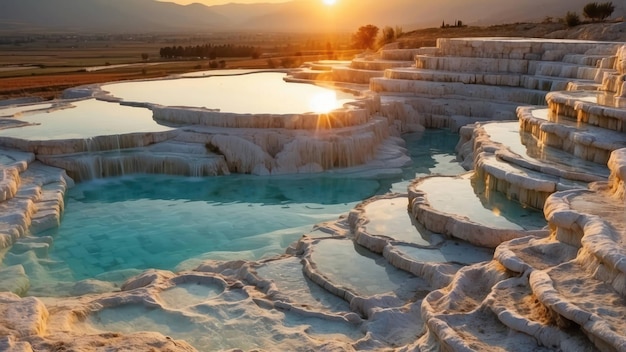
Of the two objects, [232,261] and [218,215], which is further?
[218,215]

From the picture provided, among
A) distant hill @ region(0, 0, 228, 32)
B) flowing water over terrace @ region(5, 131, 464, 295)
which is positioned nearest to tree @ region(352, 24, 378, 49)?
flowing water over terrace @ region(5, 131, 464, 295)

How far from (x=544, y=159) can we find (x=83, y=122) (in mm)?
8620

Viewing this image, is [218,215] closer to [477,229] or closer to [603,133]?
[477,229]

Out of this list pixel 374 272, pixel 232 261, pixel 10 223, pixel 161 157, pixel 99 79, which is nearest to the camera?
pixel 374 272

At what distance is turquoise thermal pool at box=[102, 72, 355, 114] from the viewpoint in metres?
13.0

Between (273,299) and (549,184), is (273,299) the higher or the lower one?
the lower one

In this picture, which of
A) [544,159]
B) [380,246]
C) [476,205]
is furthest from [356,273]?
[544,159]

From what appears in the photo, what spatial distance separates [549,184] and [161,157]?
653 centimetres

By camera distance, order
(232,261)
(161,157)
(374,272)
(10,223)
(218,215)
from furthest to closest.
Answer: (161,157) < (218,215) < (10,223) < (232,261) < (374,272)

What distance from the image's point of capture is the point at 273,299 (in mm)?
5719

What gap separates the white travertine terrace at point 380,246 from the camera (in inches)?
158

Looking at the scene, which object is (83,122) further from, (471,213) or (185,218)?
(471,213)

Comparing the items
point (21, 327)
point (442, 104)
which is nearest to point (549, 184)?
point (21, 327)

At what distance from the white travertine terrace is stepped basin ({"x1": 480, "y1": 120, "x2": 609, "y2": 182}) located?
0.09 feet
